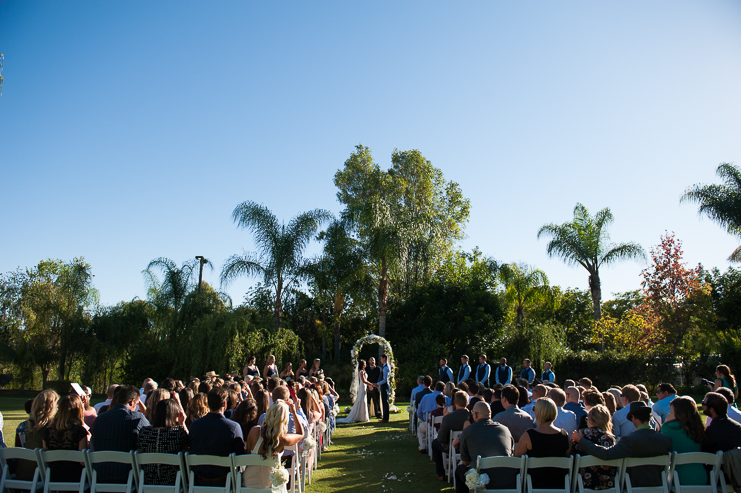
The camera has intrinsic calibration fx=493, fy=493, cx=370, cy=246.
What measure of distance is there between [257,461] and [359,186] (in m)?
26.8

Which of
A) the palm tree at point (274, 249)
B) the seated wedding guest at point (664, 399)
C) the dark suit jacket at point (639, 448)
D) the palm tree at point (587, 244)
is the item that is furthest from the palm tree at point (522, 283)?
the dark suit jacket at point (639, 448)

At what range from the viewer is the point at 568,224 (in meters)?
24.8

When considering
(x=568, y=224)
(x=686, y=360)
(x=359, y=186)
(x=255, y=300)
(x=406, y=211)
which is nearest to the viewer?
(x=686, y=360)

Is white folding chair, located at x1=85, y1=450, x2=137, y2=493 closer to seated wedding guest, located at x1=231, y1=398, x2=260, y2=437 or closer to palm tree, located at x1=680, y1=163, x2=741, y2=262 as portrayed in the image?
seated wedding guest, located at x1=231, y1=398, x2=260, y2=437

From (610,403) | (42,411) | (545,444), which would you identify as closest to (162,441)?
(42,411)

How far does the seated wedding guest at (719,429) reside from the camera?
4.60 metres

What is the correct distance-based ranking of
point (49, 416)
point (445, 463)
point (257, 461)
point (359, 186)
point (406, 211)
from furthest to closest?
1. point (359, 186)
2. point (406, 211)
3. point (445, 463)
4. point (49, 416)
5. point (257, 461)

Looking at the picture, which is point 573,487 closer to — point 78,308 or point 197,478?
point 197,478

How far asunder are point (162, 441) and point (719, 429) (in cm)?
528

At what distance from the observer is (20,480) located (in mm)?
4781

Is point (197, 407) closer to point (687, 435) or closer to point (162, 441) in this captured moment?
point (162, 441)

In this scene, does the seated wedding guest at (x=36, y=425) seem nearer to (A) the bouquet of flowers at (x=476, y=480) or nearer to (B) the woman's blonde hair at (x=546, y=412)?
(A) the bouquet of flowers at (x=476, y=480)

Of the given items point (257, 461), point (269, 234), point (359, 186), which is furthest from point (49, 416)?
point (359, 186)

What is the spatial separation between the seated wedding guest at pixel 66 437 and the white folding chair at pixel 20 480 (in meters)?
0.12
